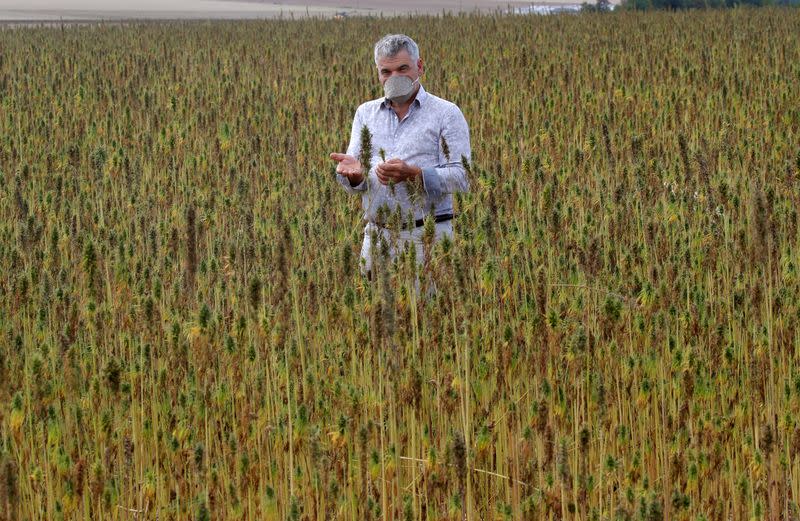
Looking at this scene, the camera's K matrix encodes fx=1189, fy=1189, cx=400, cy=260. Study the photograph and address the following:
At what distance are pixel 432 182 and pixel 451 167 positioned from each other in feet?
0.44

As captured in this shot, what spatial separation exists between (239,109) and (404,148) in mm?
5504

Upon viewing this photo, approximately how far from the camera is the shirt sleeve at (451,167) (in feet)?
15.1

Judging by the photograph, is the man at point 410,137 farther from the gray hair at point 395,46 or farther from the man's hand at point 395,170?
the man's hand at point 395,170

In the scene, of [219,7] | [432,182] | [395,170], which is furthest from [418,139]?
[219,7]

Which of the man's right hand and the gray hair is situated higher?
the gray hair

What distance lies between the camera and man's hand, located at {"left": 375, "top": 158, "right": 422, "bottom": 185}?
4.36 metres

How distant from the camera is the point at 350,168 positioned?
4449 mm

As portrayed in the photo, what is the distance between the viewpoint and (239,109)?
33.3 ft

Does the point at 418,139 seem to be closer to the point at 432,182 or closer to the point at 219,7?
the point at 432,182

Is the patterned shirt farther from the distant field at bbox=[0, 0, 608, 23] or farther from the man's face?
the distant field at bbox=[0, 0, 608, 23]

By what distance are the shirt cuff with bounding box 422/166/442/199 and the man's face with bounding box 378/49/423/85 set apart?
1.51ft

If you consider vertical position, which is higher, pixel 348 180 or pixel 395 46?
pixel 395 46

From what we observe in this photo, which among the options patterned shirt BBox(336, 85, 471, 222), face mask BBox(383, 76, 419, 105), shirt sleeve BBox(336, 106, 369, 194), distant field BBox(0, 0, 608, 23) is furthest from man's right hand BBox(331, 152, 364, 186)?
distant field BBox(0, 0, 608, 23)

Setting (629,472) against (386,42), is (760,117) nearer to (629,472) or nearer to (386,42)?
(386,42)
